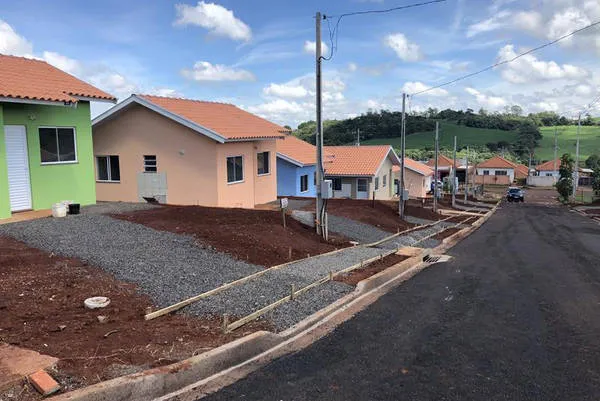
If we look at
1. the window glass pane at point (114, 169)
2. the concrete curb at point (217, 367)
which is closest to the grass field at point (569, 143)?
the window glass pane at point (114, 169)

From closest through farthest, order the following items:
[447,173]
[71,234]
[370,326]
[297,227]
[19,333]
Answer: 1. [19,333]
2. [370,326]
3. [71,234]
4. [297,227]
5. [447,173]

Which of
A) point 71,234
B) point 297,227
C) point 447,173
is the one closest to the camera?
point 71,234

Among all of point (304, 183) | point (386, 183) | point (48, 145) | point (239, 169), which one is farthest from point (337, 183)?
point (48, 145)

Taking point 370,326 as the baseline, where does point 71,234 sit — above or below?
above

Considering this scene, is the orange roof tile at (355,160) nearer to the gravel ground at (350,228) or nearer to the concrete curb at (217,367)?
the gravel ground at (350,228)

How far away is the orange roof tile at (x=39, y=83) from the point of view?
13170mm

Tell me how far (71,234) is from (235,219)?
15.8 ft

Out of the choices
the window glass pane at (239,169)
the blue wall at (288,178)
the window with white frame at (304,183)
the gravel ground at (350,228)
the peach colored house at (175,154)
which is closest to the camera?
the gravel ground at (350,228)

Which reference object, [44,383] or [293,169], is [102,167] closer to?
[293,169]

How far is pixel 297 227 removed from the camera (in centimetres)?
1600

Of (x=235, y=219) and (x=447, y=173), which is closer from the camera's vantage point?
(x=235, y=219)

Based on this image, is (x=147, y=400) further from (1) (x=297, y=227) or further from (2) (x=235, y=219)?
(1) (x=297, y=227)

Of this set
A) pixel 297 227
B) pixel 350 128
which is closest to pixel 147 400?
pixel 297 227

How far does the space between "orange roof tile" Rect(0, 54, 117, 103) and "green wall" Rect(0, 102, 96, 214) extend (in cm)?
56
